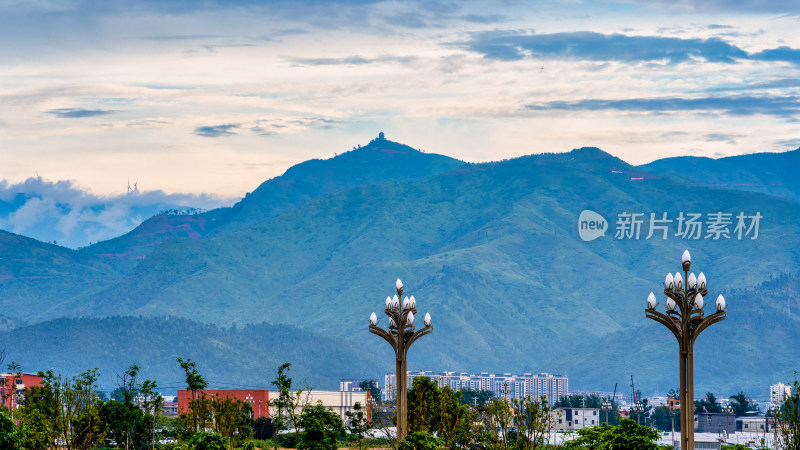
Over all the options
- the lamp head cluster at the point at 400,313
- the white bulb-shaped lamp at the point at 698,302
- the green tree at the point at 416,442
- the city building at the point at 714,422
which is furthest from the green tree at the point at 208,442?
the city building at the point at 714,422

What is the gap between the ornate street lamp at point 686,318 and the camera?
19656mm

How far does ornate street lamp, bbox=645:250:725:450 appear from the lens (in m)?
19.7

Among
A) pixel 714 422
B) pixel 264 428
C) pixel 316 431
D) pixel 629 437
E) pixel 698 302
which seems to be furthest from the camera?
pixel 714 422

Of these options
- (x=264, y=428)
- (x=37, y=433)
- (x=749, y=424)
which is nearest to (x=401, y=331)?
(x=37, y=433)

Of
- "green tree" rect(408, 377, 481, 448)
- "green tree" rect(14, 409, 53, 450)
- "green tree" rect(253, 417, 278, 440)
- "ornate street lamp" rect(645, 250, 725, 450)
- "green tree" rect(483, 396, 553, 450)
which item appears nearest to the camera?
"ornate street lamp" rect(645, 250, 725, 450)

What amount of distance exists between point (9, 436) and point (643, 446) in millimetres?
12473

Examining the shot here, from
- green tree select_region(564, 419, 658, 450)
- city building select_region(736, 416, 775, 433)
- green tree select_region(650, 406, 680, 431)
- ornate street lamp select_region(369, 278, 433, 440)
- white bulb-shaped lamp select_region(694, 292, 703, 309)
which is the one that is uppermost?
white bulb-shaped lamp select_region(694, 292, 703, 309)

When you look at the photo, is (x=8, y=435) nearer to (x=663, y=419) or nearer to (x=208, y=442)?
(x=208, y=442)

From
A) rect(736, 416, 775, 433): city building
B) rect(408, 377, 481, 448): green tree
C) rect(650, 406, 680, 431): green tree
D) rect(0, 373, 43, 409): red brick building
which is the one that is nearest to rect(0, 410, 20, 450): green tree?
rect(0, 373, 43, 409): red brick building

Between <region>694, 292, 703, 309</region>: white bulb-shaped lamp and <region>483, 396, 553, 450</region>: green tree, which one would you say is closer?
<region>694, 292, 703, 309</region>: white bulb-shaped lamp

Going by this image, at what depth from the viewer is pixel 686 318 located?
19.9 meters

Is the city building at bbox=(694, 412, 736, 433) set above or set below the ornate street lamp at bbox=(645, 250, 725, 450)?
below

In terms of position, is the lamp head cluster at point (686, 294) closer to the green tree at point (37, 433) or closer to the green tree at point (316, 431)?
the green tree at point (316, 431)

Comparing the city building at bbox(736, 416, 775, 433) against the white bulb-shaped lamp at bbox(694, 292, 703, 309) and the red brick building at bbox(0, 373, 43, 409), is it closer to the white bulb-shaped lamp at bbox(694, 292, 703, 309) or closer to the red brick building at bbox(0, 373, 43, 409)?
the red brick building at bbox(0, 373, 43, 409)
